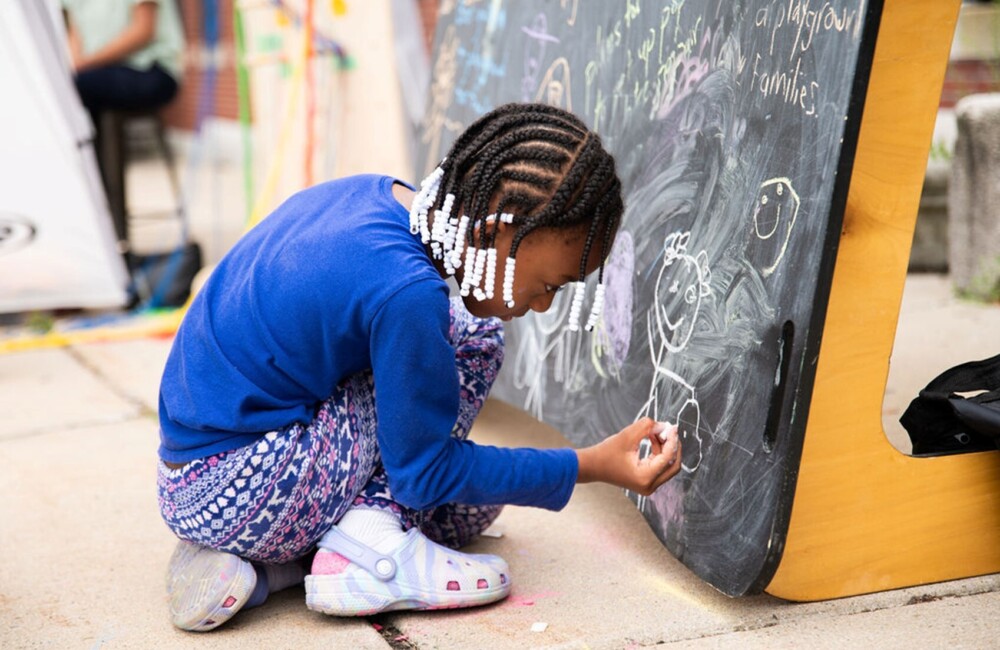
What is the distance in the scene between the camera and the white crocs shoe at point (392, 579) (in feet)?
6.66

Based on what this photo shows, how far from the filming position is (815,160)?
1803mm

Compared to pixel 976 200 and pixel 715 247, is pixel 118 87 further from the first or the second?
pixel 715 247

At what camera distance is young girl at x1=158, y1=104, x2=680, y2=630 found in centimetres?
182

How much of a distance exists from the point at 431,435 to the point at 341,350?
0.22 metres

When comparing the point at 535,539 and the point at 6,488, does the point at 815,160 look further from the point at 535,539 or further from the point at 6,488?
the point at 6,488

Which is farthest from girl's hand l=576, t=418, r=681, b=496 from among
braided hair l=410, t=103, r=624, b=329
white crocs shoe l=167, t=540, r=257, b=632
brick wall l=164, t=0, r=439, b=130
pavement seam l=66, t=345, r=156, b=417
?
brick wall l=164, t=0, r=439, b=130

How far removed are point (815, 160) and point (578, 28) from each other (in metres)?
1.20

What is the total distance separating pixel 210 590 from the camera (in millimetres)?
2016

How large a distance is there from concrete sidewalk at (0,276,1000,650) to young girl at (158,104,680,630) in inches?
2.8

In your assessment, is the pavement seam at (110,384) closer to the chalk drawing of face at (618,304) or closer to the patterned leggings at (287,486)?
the patterned leggings at (287,486)

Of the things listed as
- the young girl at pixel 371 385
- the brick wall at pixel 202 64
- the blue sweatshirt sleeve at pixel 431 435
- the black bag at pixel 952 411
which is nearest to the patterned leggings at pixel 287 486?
the young girl at pixel 371 385

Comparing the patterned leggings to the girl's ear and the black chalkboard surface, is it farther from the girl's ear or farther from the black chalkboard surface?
the black chalkboard surface

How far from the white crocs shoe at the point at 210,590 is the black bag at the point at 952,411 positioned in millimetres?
1270

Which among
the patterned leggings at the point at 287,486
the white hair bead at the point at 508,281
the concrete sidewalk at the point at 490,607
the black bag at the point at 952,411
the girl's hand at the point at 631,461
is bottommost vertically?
the concrete sidewalk at the point at 490,607
